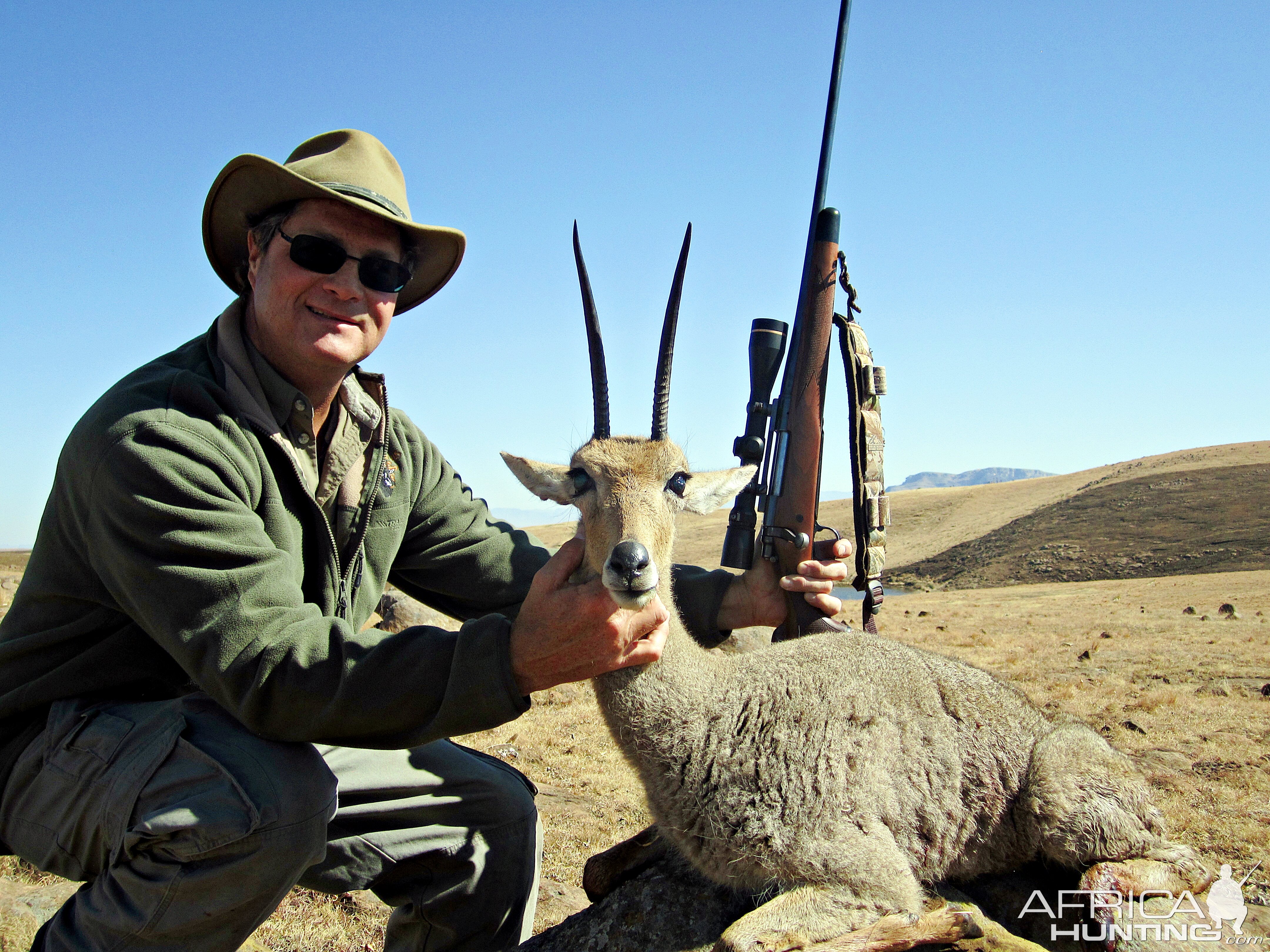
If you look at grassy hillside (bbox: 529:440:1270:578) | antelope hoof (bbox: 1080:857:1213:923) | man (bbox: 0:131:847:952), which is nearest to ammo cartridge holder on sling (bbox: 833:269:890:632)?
antelope hoof (bbox: 1080:857:1213:923)

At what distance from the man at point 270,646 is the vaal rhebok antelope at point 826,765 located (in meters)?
0.53

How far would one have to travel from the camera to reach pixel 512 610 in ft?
15.3

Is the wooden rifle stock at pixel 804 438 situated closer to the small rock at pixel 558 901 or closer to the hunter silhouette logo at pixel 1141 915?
the hunter silhouette logo at pixel 1141 915

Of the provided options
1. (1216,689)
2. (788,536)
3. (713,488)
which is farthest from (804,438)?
(1216,689)

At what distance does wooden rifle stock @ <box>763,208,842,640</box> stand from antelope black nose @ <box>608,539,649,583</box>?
2.18m

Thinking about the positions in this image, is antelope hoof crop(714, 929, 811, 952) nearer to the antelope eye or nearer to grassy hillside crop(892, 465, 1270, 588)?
the antelope eye

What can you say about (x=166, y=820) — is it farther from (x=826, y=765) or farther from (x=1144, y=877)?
(x=1144, y=877)

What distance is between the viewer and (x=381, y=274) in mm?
3996

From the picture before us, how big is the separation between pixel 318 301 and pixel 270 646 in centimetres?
163

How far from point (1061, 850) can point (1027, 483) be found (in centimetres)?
7095

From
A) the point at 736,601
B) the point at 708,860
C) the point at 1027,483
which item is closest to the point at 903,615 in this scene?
the point at 736,601

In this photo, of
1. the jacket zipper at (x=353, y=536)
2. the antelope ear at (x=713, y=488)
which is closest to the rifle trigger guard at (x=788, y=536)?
the antelope ear at (x=713, y=488)

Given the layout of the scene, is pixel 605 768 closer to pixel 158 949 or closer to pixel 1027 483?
pixel 158 949

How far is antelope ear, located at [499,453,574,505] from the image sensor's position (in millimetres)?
4500
